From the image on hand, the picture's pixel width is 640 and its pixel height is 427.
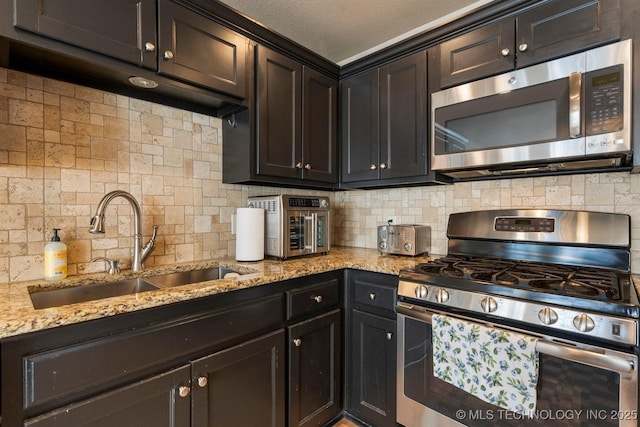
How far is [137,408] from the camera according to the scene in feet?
3.43

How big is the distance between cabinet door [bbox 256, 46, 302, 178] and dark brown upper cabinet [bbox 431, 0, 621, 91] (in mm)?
855

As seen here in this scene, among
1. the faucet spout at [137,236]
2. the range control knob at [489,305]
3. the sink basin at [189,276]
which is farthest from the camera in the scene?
the sink basin at [189,276]

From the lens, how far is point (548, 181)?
172 cm

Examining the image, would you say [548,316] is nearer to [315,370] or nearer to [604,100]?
[604,100]

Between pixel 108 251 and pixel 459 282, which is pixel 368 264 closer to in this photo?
pixel 459 282

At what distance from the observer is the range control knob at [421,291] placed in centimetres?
145

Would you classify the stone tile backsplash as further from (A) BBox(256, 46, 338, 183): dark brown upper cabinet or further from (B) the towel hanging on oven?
(B) the towel hanging on oven

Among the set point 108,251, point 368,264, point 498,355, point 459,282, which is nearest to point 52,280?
point 108,251

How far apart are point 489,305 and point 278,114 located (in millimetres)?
1487

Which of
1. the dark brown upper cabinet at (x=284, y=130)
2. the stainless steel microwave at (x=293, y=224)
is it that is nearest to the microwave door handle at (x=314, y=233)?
the stainless steel microwave at (x=293, y=224)

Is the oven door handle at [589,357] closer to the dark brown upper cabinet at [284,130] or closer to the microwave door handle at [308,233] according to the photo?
the microwave door handle at [308,233]

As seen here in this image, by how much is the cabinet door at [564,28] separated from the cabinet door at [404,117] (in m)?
0.52

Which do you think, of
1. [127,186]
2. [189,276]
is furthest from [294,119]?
[189,276]

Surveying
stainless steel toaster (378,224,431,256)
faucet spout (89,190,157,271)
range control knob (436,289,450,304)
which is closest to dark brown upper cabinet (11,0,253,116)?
faucet spout (89,190,157,271)
